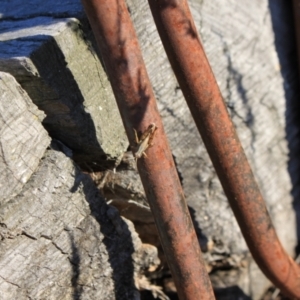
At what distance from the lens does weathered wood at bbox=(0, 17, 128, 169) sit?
1470 millimetres

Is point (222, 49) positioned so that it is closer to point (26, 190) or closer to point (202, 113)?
point (202, 113)

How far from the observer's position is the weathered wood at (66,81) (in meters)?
1.47

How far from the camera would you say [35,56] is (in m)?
1.45

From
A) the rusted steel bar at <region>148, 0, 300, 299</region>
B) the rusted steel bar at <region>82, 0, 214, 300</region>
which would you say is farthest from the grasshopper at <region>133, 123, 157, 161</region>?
the rusted steel bar at <region>148, 0, 300, 299</region>

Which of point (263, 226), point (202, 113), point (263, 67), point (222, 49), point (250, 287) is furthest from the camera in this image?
point (250, 287)

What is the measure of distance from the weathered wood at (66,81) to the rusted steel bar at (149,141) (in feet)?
0.57

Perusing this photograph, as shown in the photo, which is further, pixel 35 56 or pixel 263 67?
pixel 263 67

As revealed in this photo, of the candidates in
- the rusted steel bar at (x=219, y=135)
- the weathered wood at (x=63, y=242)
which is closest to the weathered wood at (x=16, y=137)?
the weathered wood at (x=63, y=242)

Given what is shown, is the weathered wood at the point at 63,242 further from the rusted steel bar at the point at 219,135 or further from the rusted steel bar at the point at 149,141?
the rusted steel bar at the point at 219,135

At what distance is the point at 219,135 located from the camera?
5.31 feet

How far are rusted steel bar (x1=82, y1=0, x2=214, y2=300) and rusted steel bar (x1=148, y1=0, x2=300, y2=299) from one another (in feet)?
0.41

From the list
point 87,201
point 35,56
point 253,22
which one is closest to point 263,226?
point 87,201

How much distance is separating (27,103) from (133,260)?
61cm

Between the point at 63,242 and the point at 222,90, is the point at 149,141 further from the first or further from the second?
the point at 222,90
